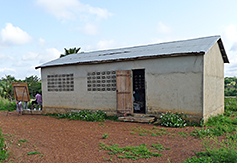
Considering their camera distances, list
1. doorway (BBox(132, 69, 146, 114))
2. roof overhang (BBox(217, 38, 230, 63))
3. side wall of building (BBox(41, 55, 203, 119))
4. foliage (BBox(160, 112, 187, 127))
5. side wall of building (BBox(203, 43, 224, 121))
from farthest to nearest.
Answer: doorway (BBox(132, 69, 146, 114)), roof overhang (BBox(217, 38, 230, 63)), side wall of building (BBox(203, 43, 224, 121)), side wall of building (BBox(41, 55, 203, 119)), foliage (BBox(160, 112, 187, 127))

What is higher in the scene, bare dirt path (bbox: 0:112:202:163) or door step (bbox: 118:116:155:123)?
door step (bbox: 118:116:155:123)

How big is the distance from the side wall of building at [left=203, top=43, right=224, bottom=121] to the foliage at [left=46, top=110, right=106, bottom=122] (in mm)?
4430

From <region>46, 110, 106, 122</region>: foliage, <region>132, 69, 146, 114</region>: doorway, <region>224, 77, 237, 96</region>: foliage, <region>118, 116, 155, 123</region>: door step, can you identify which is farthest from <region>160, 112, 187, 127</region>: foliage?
<region>224, 77, 237, 96</region>: foliage

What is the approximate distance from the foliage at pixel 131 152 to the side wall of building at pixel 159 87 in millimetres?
3299

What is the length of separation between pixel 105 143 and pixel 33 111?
24.8 ft

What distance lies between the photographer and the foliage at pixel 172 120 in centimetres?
772

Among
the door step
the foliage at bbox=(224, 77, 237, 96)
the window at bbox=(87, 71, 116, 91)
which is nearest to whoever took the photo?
the door step

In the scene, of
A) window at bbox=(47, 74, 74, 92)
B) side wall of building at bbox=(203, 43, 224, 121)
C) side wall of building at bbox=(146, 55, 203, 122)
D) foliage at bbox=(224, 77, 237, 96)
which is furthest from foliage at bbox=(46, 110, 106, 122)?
foliage at bbox=(224, 77, 237, 96)

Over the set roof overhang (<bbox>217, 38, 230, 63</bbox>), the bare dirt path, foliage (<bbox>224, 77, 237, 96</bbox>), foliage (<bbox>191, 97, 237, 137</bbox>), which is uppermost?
roof overhang (<bbox>217, 38, 230, 63</bbox>)

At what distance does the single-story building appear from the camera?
7895 mm

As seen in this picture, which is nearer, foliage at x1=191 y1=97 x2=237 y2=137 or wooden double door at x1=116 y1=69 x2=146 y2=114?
foliage at x1=191 y1=97 x2=237 y2=137

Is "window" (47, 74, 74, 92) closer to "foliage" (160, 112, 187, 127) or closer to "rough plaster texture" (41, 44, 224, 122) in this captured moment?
"rough plaster texture" (41, 44, 224, 122)

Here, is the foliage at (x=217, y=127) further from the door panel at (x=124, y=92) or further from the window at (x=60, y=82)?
the window at (x=60, y=82)

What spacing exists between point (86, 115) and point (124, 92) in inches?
84.5
